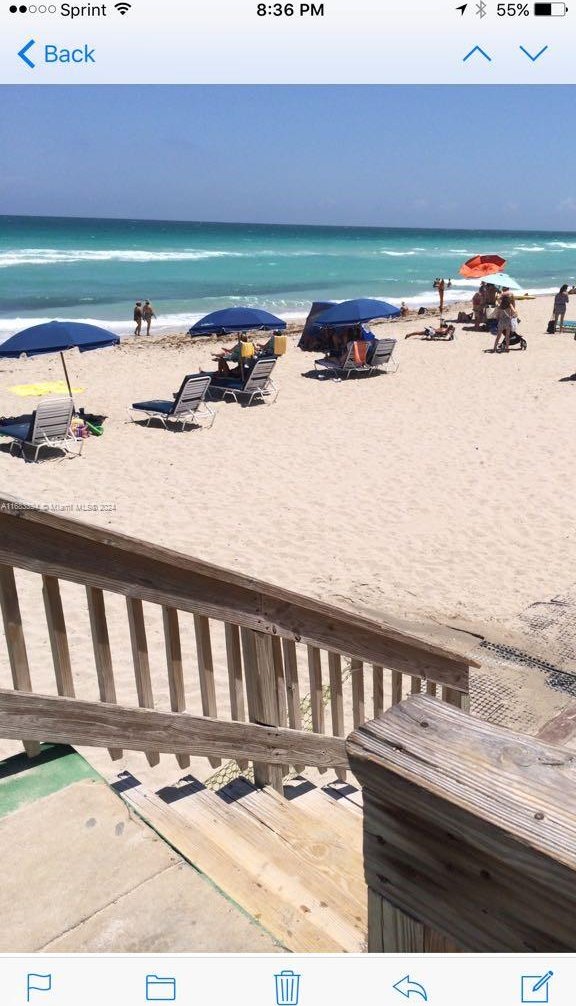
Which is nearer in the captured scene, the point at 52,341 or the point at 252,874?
the point at 252,874

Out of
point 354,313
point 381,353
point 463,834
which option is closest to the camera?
point 463,834

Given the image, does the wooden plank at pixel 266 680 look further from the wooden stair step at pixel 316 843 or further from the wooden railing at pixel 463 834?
the wooden railing at pixel 463 834

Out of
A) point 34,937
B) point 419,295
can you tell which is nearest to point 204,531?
point 34,937

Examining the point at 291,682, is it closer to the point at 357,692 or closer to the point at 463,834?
the point at 357,692

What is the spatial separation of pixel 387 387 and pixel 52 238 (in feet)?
269

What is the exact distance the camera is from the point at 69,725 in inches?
86.4

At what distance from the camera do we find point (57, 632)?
2.15 meters

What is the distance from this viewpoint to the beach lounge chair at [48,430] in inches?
432

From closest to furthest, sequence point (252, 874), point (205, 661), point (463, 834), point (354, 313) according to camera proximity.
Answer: point (463, 834)
point (252, 874)
point (205, 661)
point (354, 313)

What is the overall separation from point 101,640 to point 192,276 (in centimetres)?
5327
